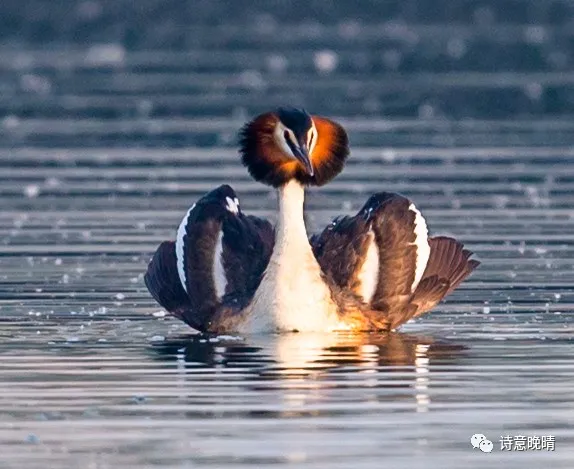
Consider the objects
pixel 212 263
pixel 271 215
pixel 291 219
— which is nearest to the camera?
pixel 291 219

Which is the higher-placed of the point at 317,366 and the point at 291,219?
the point at 291,219

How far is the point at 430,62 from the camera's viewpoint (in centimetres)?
4322

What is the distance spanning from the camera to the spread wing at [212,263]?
16.3 metres

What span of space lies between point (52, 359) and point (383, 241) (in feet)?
9.34

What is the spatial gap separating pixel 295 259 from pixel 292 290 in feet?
0.72

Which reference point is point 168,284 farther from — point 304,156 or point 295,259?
point 304,156

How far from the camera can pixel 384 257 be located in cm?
1650

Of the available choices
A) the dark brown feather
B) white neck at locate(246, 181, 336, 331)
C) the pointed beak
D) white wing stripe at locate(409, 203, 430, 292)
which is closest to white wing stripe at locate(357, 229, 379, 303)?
white wing stripe at locate(409, 203, 430, 292)

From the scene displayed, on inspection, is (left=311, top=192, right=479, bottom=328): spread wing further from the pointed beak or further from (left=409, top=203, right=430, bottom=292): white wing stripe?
the pointed beak

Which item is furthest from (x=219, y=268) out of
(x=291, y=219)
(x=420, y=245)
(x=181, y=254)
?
(x=420, y=245)

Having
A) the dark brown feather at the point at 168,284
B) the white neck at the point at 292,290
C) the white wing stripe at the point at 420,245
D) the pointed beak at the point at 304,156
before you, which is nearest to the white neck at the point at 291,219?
the white neck at the point at 292,290

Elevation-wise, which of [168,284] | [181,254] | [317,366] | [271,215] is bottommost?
[317,366]

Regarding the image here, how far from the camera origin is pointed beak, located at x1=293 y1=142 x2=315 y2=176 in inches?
623

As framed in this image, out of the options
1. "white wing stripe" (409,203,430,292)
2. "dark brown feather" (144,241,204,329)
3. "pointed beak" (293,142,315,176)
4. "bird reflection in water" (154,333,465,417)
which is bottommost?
"bird reflection in water" (154,333,465,417)
